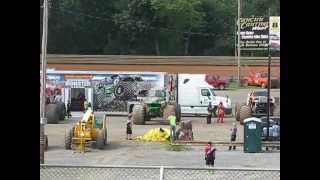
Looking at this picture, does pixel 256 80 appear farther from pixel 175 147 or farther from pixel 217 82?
Result: pixel 175 147

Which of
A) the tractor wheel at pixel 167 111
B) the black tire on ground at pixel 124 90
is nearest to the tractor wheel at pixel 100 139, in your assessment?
the tractor wheel at pixel 167 111

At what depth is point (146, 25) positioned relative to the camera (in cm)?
5325

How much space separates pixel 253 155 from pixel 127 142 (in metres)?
4.25

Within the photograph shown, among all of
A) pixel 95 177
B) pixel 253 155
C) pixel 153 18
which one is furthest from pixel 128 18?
pixel 95 177

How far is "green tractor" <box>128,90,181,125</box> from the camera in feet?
68.5

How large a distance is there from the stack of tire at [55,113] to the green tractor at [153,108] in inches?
102

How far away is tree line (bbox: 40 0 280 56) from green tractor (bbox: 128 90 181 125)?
1154 inches

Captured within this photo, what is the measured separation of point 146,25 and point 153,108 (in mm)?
32128

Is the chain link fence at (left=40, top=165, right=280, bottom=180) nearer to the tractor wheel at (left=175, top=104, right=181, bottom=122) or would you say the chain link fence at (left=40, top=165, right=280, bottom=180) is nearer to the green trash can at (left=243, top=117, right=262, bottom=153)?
the green trash can at (left=243, top=117, right=262, bottom=153)

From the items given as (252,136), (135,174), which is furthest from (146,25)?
(135,174)

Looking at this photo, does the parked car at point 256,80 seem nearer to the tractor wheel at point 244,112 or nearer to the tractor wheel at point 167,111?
the tractor wheel at point 244,112

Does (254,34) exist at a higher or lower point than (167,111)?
higher

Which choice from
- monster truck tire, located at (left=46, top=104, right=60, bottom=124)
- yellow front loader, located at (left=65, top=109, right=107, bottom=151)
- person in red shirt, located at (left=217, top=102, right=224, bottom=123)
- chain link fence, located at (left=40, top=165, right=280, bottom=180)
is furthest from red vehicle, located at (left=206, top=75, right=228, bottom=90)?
chain link fence, located at (left=40, top=165, right=280, bottom=180)
